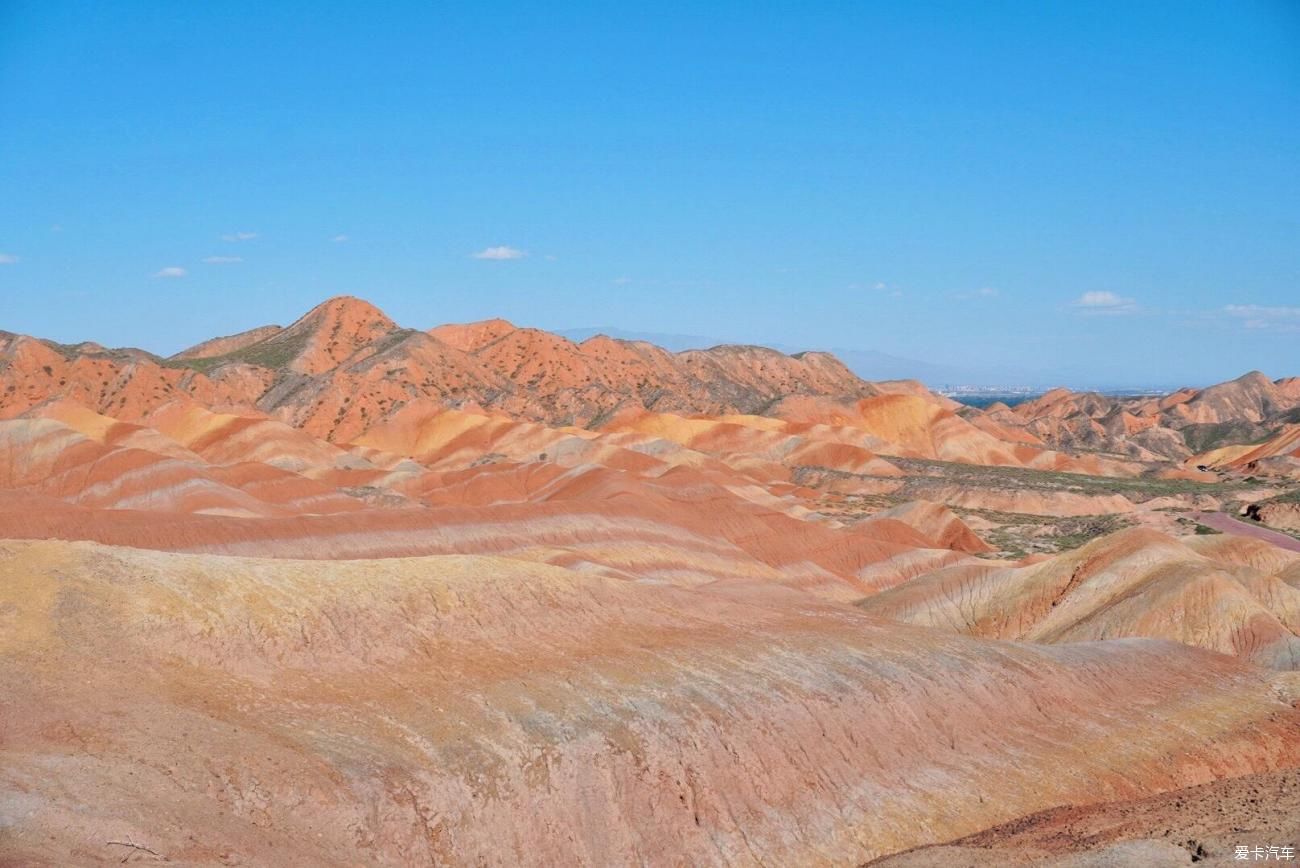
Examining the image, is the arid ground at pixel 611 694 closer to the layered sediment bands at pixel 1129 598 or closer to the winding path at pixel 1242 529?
the layered sediment bands at pixel 1129 598

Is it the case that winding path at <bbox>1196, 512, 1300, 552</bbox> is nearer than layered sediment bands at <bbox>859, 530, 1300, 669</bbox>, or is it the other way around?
layered sediment bands at <bbox>859, 530, 1300, 669</bbox>

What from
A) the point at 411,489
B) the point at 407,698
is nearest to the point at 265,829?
the point at 407,698

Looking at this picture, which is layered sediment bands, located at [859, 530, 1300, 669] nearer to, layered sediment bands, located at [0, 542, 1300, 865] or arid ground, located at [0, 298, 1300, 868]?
arid ground, located at [0, 298, 1300, 868]

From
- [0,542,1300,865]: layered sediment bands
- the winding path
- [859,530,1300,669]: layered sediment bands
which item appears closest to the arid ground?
[0,542,1300,865]: layered sediment bands

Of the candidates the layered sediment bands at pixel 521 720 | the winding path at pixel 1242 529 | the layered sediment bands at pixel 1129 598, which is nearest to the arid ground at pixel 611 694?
the layered sediment bands at pixel 521 720

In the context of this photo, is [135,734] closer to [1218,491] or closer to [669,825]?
[669,825]

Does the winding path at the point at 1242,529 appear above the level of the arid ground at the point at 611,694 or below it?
below

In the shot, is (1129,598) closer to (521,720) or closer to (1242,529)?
(521,720)
